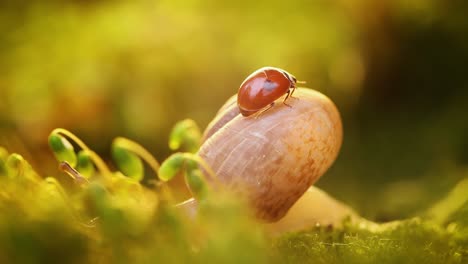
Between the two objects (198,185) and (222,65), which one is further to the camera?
(222,65)

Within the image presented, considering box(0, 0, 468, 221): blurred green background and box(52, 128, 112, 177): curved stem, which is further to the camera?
box(0, 0, 468, 221): blurred green background

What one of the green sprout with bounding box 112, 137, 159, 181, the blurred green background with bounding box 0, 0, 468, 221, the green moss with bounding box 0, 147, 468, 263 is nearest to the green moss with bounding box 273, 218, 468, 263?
the green moss with bounding box 0, 147, 468, 263

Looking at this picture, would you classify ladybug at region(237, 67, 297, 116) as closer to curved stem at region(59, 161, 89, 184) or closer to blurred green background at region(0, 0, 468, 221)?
curved stem at region(59, 161, 89, 184)

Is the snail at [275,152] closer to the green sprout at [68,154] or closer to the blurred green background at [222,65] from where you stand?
the green sprout at [68,154]

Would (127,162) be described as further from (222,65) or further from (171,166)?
(222,65)

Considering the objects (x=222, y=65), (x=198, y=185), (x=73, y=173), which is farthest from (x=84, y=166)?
(x=222, y=65)

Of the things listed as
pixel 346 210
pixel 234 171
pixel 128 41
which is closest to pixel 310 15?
pixel 128 41

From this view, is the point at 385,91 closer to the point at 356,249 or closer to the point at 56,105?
the point at 56,105

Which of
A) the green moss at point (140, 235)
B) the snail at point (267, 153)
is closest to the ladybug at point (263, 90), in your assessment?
the snail at point (267, 153)
